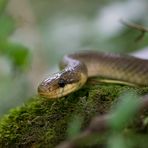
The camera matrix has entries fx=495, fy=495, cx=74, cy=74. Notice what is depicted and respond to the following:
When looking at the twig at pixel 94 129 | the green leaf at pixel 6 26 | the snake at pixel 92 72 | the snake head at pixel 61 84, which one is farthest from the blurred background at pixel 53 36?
the twig at pixel 94 129

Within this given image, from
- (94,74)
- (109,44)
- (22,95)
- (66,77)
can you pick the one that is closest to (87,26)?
(109,44)

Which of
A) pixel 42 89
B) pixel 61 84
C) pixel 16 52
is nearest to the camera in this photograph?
pixel 42 89

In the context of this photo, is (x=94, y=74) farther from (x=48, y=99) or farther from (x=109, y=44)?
(x=109, y=44)

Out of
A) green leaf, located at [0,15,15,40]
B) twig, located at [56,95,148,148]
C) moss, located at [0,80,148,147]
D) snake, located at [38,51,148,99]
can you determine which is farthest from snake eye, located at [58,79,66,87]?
twig, located at [56,95,148,148]

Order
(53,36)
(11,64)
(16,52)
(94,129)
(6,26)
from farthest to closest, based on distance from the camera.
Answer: (53,36), (11,64), (16,52), (6,26), (94,129)

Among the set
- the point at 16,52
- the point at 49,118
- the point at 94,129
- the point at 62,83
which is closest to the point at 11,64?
the point at 16,52

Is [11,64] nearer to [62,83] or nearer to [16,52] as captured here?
[16,52]

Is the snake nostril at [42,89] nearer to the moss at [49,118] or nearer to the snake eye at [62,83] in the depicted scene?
the moss at [49,118]
